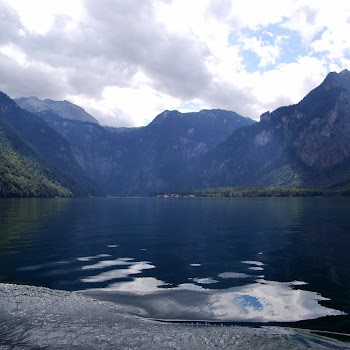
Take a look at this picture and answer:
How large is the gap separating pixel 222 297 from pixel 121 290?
285 inches

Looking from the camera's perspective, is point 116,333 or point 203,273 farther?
point 203,273

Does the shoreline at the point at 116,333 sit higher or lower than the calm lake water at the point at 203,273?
higher

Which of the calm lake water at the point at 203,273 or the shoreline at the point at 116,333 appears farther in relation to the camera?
the calm lake water at the point at 203,273

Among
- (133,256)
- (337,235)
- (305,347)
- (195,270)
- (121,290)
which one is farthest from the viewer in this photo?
(337,235)

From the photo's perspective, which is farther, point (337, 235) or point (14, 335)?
point (337, 235)

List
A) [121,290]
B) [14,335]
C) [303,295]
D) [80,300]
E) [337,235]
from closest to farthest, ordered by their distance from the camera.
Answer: [14,335]
[80,300]
[303,295]
[121,290]
[337,235]

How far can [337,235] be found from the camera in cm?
5488

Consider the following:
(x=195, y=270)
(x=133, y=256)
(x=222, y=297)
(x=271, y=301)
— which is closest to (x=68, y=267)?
(x=133, y=256)

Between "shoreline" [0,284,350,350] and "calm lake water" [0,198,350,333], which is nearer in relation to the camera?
"shoreline" [0,284,350,350]

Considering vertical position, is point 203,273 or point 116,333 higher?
point 116,333

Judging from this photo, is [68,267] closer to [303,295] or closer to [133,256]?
[133,256]

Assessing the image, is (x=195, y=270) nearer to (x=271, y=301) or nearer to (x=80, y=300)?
(x=271, y=301)

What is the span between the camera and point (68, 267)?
1329 inches

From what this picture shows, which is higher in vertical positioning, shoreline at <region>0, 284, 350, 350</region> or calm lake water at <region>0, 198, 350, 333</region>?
shoreline at <region>0, 284, 350, 350</region>
